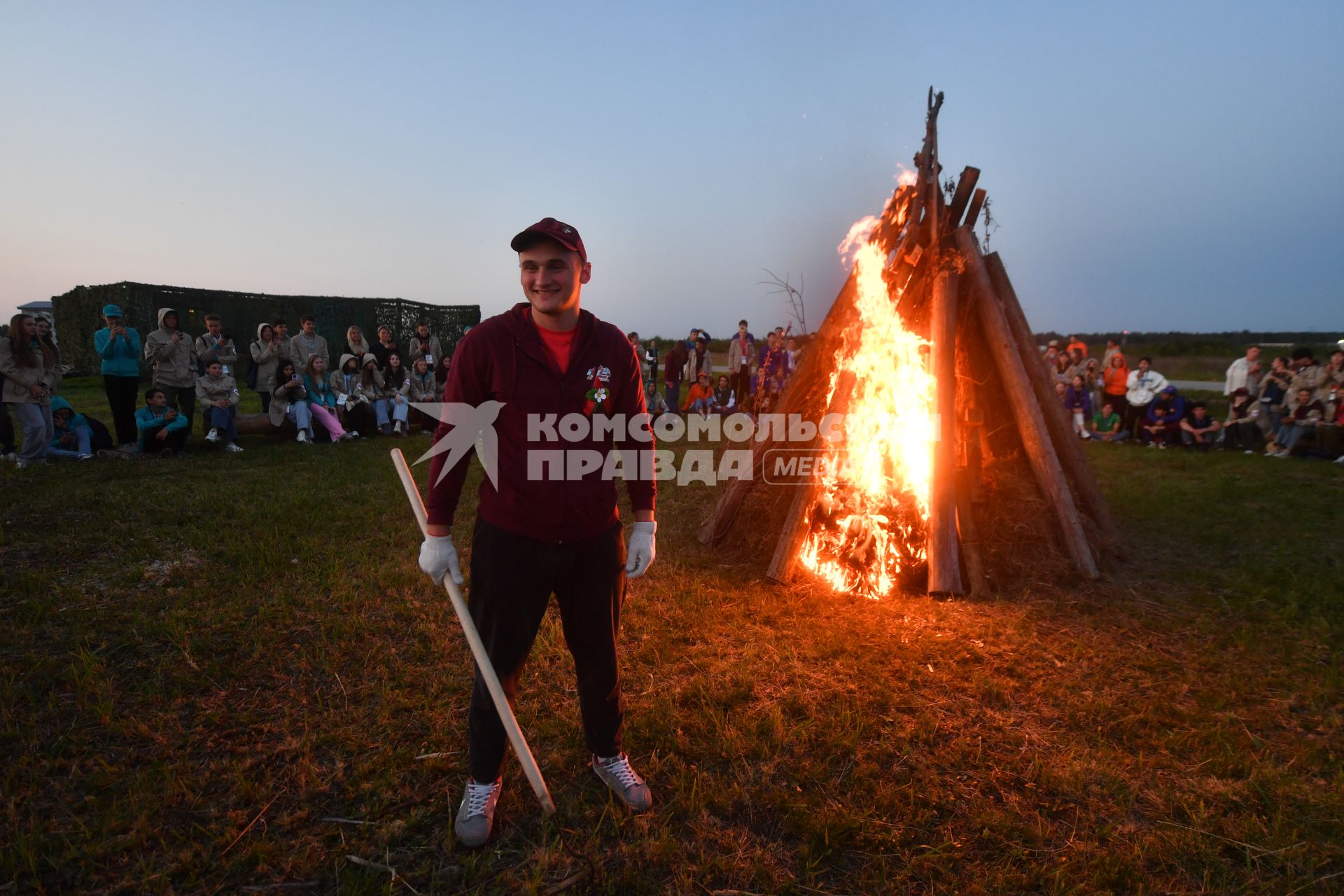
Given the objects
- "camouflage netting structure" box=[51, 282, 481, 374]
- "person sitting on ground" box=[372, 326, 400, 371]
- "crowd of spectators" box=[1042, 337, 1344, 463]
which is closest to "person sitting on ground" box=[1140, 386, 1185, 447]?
"crowd of spectators" box=[1042, 337, 1344, 463]

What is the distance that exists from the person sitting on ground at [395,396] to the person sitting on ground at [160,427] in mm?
3327

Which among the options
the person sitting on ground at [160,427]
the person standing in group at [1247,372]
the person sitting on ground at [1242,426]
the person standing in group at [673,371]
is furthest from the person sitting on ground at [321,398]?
the person standing in group at [1247,372]

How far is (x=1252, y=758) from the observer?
3371 mm

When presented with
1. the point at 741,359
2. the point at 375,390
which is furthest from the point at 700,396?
the point at 375,390

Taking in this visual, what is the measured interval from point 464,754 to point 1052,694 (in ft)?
10.8

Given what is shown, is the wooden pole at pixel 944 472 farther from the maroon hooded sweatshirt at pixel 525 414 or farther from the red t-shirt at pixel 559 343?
the red t-shirt at pixel 559 343

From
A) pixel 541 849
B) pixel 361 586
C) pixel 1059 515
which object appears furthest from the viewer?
pixel 1059 515

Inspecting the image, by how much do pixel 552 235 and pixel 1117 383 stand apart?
14321mm

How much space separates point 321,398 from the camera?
11.7 m

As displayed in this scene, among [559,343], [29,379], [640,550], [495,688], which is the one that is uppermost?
[559,343]

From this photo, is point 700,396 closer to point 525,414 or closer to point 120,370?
point 120,370

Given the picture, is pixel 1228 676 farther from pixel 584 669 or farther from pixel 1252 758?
pixel 584 669

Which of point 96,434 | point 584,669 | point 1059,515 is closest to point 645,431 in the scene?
point 584,669

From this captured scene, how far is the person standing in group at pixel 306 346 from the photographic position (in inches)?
451
